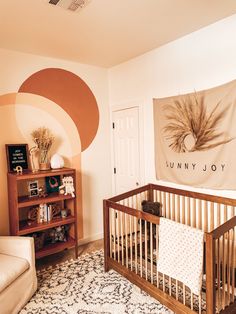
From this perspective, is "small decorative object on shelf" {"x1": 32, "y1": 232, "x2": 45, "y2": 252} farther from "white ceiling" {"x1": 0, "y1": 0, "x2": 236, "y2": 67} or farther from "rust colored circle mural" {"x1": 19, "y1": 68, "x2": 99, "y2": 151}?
"white ceiling" {"x1": 0, "y1": 0, "x2": 236, "y2": 67}

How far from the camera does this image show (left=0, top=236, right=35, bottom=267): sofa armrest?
224cm

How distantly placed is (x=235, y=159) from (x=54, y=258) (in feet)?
7.89

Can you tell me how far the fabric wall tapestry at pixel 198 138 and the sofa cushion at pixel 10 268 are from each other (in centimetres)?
174

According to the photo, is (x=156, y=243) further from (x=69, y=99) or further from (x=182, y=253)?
(x=69, y=99)

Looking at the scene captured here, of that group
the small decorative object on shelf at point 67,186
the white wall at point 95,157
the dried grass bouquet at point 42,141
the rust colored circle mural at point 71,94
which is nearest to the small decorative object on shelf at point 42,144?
the dried grass bouquet at point 42,141

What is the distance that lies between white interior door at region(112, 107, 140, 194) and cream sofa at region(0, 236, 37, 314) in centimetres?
164

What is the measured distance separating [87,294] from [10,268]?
2.47 ft

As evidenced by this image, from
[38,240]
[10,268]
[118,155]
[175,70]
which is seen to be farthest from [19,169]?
[175,70]

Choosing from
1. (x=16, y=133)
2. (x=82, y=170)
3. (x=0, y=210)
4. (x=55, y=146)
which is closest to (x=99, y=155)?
(x=82, y=170)

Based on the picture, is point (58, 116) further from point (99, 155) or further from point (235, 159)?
point (235, 159)

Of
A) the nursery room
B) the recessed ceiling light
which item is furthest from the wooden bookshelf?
the recessed ceiling light

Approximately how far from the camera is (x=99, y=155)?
3672 mm

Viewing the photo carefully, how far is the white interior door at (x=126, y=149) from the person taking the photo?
3339 millimetres

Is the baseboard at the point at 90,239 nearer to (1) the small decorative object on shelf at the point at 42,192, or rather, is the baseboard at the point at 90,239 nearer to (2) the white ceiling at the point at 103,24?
(1) the small decorative object on shelf at the point at 42,192
